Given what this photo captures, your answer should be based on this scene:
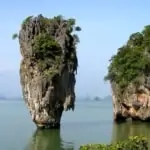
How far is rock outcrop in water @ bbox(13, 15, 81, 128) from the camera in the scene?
37.8 m

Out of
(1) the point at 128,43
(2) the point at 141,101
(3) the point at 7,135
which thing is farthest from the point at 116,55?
(3) the point at 7,135

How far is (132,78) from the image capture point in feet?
149

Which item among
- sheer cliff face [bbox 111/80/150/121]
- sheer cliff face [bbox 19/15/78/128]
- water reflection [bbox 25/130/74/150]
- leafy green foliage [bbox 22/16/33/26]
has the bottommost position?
water reflection [bbox 25/130/74/150]

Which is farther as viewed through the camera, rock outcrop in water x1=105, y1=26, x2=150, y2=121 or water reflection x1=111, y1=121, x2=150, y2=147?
rock outcrop in water x1=105, y1=26, x2=150, y2=121

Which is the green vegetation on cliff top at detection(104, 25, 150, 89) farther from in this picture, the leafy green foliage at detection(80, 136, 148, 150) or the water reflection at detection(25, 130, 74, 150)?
the leafy green foliage at detection(80, 136, 148, 150)

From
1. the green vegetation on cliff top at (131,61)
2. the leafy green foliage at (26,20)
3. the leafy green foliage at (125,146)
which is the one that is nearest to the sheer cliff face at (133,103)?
the green vegetation on cliff top at (131,61)

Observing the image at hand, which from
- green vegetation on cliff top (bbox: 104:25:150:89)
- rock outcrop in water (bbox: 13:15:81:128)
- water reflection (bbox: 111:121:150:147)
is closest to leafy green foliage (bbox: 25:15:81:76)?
rock outcrop in water (bbox: 13:15:81:128)

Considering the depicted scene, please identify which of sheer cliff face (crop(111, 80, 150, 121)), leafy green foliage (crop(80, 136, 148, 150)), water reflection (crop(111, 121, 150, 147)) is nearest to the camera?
leafy green foliage (crop(80, 136, 148, 150))

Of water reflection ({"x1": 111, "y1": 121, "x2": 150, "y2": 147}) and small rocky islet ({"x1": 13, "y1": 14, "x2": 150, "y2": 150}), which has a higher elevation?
small rocky islet ({"x1": 13, "y1": 14, "x2": 150, "y2": 150})

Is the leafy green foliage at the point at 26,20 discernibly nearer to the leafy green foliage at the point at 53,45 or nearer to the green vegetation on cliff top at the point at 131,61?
the leafy green foliage at the point at 53,45

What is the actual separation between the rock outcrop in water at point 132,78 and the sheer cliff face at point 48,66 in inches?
326

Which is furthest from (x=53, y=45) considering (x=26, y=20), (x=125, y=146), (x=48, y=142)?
(x=125, y=146)

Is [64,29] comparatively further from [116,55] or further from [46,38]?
[116,55]

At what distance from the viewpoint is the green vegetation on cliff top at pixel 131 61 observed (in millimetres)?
45438
